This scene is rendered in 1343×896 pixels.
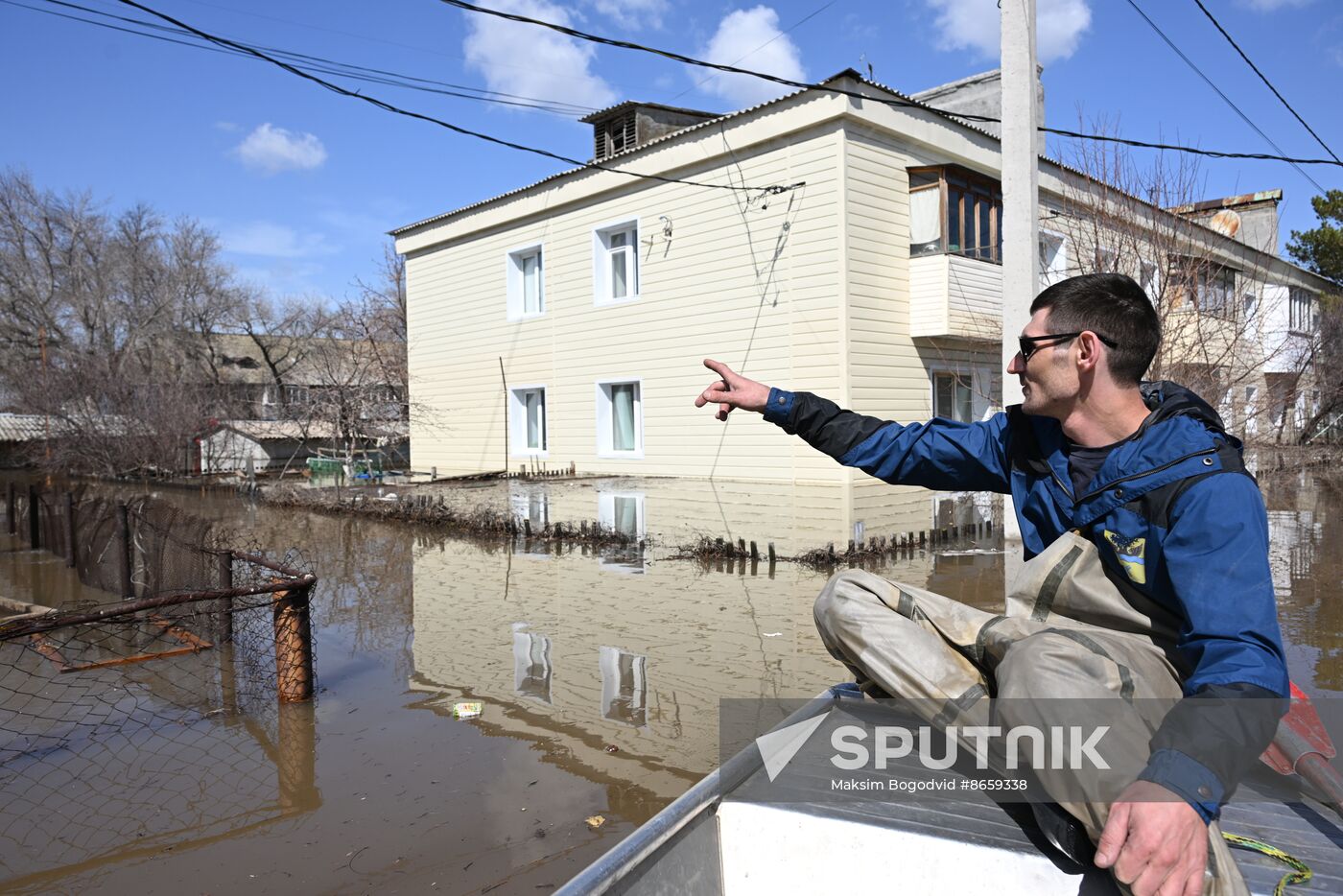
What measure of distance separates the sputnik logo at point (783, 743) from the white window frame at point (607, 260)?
52.6ft

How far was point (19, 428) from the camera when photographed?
3044 centimetres

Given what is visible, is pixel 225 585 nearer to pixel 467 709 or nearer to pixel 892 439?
pixel 467 709

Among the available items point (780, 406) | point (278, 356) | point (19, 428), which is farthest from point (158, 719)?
point (278, 356)

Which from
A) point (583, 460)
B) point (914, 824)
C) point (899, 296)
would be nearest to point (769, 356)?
point (899, 296)

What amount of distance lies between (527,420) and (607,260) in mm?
4331

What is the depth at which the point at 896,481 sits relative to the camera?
318 cm

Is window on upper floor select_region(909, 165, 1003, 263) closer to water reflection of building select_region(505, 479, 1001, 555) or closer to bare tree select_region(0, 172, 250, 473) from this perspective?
water reflection of building select_region(505, 479, 1001, 555)

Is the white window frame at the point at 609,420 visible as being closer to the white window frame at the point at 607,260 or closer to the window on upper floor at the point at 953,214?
the white window frame at the point at 607,260

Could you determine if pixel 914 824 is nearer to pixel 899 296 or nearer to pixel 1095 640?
pixel 1095 640

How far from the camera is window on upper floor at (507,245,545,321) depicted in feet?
69.1

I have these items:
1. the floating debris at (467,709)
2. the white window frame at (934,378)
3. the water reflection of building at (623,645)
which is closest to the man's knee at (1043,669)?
the water reflection of building at (623,645)

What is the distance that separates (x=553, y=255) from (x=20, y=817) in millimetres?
16733

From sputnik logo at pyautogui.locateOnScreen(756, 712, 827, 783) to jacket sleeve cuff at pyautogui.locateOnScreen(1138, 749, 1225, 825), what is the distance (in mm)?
1107

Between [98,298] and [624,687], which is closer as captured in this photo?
[624,687]
